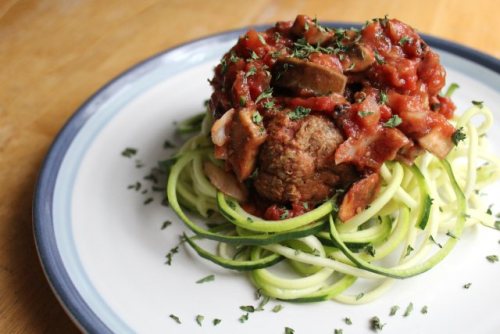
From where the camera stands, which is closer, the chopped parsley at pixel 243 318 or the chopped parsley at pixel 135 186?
the chopped parsley at pixel 243 318

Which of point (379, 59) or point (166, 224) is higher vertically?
point (379, 59)

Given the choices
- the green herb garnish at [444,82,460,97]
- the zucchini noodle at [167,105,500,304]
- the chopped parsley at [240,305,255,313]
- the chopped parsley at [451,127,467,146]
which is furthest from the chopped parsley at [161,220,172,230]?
the green herb garnish at [444,82,460,97]

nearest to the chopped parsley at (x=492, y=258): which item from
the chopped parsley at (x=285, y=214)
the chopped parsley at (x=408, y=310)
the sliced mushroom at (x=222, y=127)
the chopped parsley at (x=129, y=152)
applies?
the chopped parsley at (x=408, y=310)

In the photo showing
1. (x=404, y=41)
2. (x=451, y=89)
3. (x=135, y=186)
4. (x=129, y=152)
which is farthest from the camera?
(x=129, y=152)

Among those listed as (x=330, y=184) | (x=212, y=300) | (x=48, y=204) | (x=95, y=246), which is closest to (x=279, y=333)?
(x=212, y=300)

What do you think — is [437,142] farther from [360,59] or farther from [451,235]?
[360,59]

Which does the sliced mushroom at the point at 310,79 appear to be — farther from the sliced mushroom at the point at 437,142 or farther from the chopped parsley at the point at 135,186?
the chopped parsley at the point at 135,186

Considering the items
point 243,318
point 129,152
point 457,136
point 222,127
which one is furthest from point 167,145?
point 457,136
